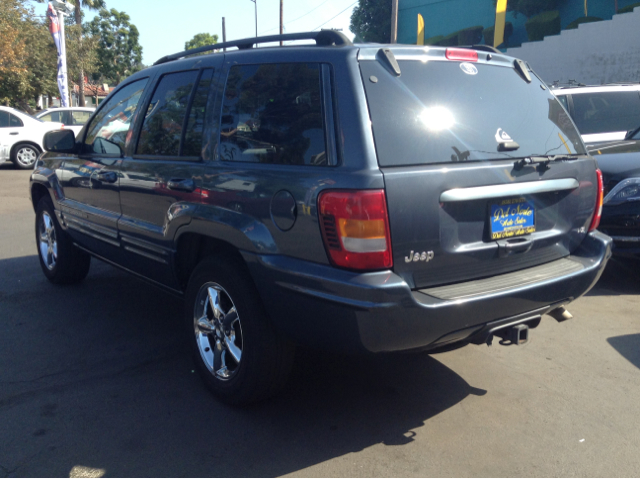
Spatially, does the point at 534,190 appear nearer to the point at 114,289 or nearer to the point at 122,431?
the point at 122,431

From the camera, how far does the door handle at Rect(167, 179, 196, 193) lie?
3396mm

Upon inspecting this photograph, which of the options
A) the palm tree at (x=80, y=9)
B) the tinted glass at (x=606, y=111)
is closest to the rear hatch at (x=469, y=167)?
the tinted glass at (x=606, y=111)

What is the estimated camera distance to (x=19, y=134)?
1529cm

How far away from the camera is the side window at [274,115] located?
2834 mm

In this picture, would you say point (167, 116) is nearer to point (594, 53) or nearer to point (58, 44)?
point (58, 44)

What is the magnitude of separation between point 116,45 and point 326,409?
59231mm

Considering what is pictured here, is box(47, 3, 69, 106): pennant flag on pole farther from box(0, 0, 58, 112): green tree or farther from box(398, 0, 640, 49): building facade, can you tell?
box(398, 0, 640, 49): building facade

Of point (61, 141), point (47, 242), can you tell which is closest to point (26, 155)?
point (47, 242)

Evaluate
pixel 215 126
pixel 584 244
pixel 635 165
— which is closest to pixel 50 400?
pixel 215 126

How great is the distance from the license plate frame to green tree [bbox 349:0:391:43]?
142ft

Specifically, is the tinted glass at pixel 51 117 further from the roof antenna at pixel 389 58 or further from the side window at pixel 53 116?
the roof antenna at pixel 389 58

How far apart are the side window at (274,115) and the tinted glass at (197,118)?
21cm

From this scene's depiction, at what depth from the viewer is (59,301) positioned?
5199 mm

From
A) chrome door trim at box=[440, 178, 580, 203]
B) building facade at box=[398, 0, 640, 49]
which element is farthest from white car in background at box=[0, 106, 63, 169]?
building facade at box=[398, 0, 640, 49]
